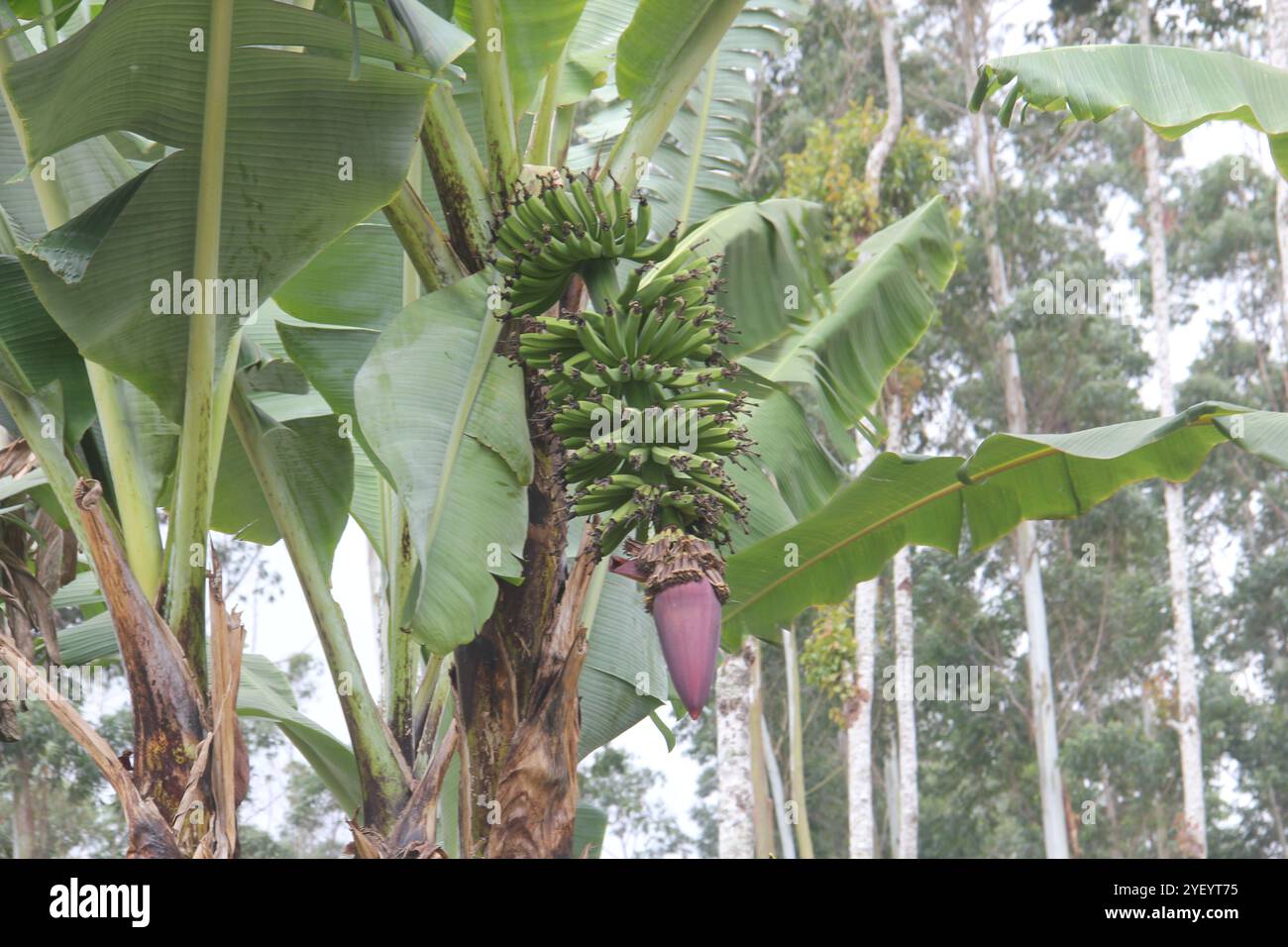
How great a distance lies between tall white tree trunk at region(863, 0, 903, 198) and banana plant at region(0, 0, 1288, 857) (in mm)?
10914

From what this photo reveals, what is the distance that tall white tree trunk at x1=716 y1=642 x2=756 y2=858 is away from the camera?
9812 mm

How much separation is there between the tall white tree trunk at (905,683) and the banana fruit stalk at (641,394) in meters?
11.8

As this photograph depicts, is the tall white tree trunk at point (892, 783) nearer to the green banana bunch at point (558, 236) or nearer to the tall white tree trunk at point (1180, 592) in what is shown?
the tall white tree trunk at point (1180, 592)

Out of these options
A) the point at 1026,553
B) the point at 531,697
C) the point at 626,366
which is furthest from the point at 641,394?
the point at 1026,553

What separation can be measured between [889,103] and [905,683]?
7435 mm

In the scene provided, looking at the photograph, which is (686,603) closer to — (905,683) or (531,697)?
(531,697)

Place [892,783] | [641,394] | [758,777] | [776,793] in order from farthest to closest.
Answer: [892,783], [776,793], [758,777], [641,394]

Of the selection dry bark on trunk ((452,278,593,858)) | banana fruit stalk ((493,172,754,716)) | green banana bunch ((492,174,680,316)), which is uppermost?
green banana bunch ((492,174,680,316))

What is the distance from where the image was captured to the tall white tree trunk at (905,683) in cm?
1464

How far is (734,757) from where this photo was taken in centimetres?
1000

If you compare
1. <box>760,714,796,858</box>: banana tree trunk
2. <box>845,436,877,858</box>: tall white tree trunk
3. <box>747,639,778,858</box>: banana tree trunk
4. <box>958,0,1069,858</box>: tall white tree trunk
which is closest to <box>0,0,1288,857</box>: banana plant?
<box>845,436,877,858</box>: tall white tree trunk

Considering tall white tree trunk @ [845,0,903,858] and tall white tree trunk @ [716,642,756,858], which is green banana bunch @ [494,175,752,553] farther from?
tall white tree trunk @ [845,0,903,858]
